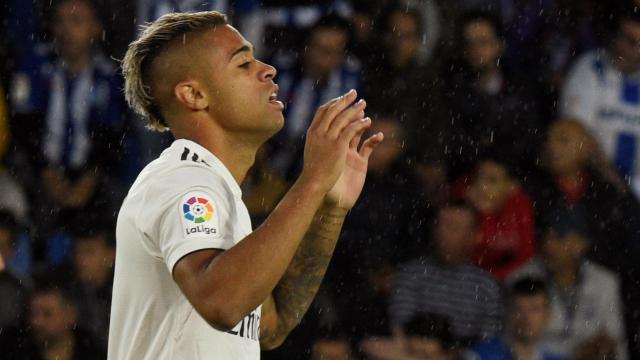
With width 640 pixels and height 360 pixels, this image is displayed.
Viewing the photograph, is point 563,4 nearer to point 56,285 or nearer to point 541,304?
point 541,304

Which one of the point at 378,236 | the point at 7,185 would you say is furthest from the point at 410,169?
the point at 7,185

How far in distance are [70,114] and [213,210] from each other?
463 centimetres

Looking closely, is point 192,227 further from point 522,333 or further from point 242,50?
point 522,333

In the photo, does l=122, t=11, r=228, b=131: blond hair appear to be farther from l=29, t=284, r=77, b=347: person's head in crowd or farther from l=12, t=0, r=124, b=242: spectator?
l=12, t=0, r=124, b=242: spectator

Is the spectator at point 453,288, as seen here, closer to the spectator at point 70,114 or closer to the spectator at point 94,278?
the spectator at point 94,278

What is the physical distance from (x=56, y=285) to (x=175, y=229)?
13.1 feet

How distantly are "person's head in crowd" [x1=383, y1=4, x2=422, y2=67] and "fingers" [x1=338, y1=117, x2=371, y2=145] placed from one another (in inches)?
161

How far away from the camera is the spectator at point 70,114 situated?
7348 mm

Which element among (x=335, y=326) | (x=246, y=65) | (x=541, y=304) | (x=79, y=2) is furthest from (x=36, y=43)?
(x=246, y=65)

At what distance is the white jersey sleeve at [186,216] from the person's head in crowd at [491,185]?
370cm

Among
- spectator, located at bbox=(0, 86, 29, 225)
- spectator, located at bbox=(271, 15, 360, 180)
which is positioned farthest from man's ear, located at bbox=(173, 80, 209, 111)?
spectator, located at bbox=(0, 86, 29, 225)

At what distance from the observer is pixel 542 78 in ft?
23.3

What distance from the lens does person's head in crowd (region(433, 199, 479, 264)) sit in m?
6.49

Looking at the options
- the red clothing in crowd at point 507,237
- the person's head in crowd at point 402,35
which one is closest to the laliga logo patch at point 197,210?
the red clothing in crowd at point 507,237
